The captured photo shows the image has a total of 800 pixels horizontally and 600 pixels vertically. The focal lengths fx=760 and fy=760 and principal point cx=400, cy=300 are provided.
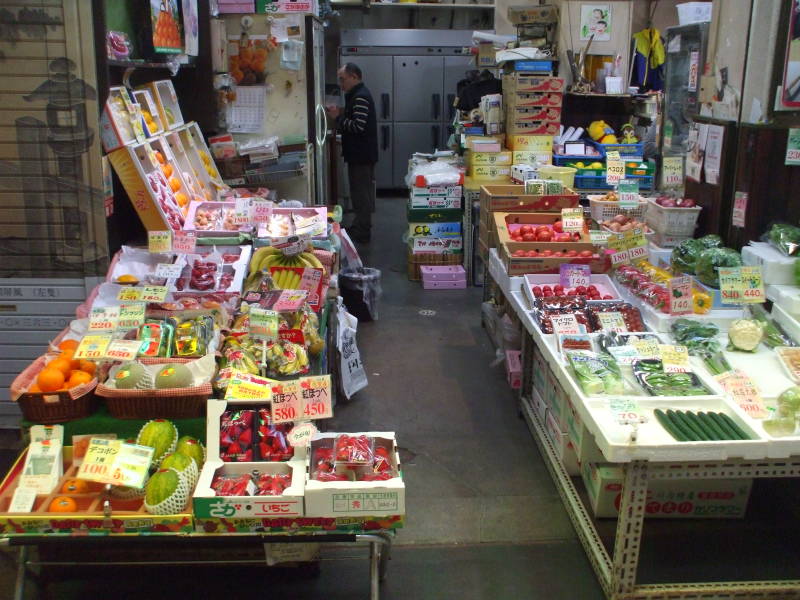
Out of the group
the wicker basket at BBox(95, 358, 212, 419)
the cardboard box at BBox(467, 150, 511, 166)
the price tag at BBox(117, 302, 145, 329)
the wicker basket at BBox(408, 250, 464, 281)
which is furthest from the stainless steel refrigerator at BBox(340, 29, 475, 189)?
the wicker basket at BBox(95, 358, 212, 419)

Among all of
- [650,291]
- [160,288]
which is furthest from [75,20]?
[650,291]

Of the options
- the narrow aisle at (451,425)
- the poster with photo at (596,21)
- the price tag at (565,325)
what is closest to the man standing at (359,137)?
the narrow aisle at (451,425)

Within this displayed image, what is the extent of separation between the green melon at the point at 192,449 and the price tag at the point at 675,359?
1.94 metres

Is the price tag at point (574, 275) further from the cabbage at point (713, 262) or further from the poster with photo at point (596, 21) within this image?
the poster with photo at point (596, 21)

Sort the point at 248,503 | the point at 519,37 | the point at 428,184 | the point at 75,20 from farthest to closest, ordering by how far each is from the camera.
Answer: the point at 519,37 → the point at 428,184 → the point at 75,20 → the point at 248,503

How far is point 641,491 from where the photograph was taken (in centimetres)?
278

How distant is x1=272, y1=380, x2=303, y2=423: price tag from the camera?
2795mm

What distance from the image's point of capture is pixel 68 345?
3.21m

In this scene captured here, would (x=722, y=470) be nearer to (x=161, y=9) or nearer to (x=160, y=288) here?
(x=160, y=288)

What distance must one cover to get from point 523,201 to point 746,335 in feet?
8.51

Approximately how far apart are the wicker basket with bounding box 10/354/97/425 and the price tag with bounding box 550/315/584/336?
209 cm

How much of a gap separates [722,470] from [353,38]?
10.6 meters

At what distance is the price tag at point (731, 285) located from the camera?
3.58m

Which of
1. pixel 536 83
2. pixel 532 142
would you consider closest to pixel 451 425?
pixel 532 142
